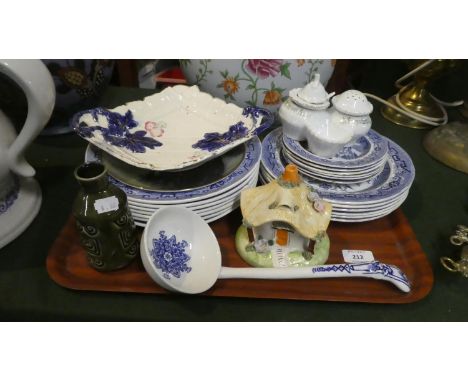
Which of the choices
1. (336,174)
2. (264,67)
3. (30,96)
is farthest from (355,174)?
(30,96)

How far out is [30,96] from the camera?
611 millimetres

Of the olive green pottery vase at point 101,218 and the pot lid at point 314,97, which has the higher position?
the pot lid at point 314,97

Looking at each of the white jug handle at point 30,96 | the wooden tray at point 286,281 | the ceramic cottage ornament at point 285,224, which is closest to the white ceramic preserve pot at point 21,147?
the white jug handle at point 30,96

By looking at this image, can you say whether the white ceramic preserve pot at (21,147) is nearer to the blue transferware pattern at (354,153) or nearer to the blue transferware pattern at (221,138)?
the blue transferware pattern at (221,138)

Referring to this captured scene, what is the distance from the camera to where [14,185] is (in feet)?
2.44

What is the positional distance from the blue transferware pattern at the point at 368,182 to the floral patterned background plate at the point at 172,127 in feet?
0.27

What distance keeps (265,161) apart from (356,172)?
0.19 m

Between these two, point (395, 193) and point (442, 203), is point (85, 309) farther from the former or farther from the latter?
point (442, 203)

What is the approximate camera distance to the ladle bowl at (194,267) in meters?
0.63

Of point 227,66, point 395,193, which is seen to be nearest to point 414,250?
point 395,193

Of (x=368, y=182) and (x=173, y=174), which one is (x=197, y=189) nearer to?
(x=173, y=174)

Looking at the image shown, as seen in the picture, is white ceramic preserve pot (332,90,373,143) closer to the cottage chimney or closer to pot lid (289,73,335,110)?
pot lid (289,73,335,110)

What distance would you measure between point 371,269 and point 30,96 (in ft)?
2.13
